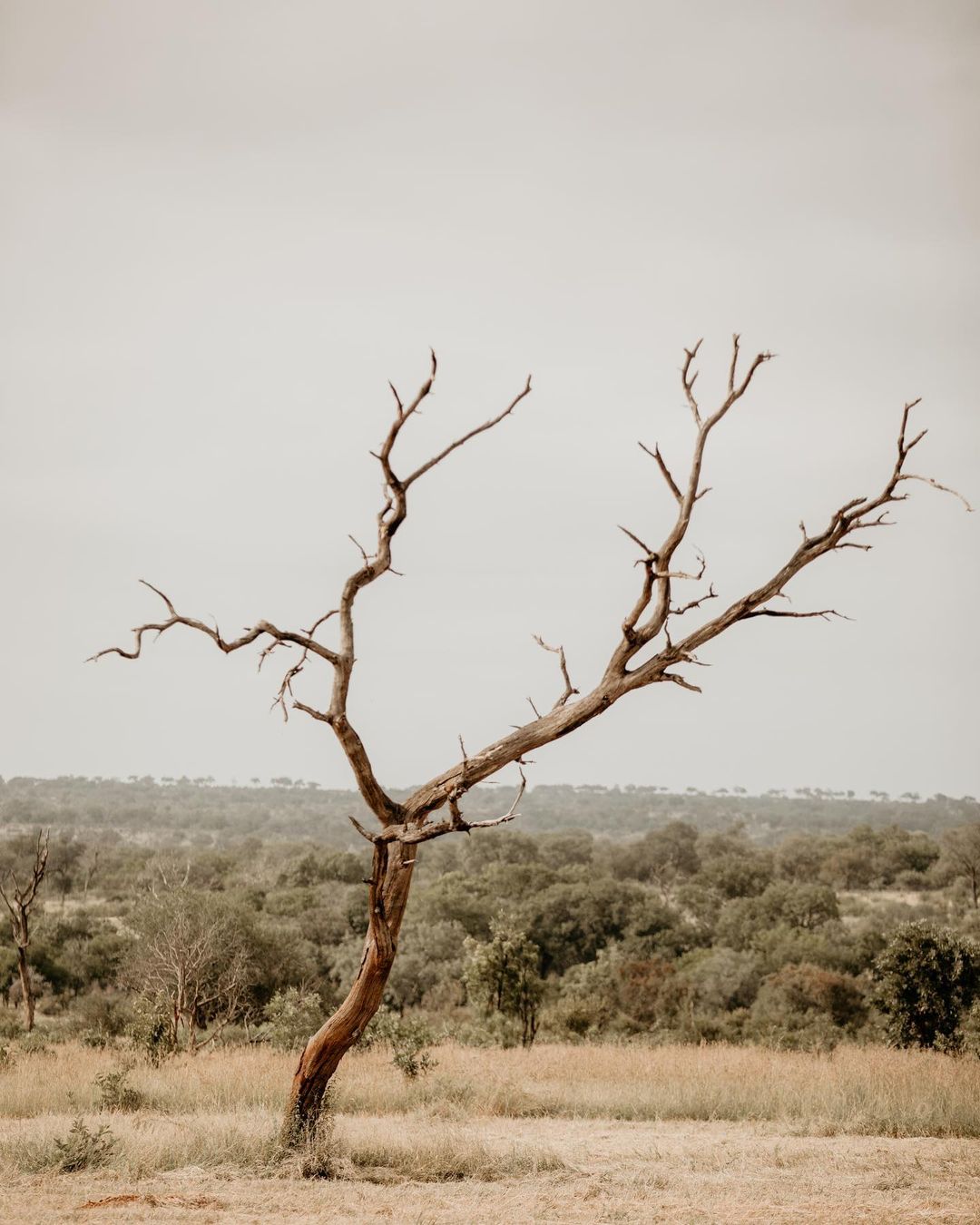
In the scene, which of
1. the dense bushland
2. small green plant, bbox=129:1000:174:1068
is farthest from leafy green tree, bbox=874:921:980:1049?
small green plant, bbox=129:1000:174:1068

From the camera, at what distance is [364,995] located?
7941 millimetres

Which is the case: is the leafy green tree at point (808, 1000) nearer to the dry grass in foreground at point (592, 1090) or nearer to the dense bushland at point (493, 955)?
the dense bushland at point (493, 955)

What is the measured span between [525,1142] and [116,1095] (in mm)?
4348

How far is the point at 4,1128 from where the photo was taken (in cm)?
927

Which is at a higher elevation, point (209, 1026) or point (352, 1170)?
point (352, 1170)

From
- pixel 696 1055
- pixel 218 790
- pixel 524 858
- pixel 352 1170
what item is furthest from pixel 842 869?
pixel 218 790

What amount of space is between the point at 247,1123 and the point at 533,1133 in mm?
2594

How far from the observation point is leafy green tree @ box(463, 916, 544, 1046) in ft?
62.6

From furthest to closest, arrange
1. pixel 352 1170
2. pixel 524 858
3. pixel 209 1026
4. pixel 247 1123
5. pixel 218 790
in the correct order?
pixel 218 790
pixel 524 858
pixel 209 1026
pixel 247 1123
pixel 352 1170

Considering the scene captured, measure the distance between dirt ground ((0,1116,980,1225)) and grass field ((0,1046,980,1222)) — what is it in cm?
2

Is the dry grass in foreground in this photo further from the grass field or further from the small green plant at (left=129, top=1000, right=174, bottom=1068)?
the small green plant at (left=129, top=1000, right=174, bottom=1068)

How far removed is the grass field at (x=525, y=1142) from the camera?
6.80 m

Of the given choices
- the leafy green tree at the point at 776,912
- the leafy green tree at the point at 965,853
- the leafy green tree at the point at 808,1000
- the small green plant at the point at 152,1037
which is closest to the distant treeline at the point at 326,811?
the leafy green tree at the point at 965,853

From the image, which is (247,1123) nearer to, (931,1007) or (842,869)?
(931,1007)
